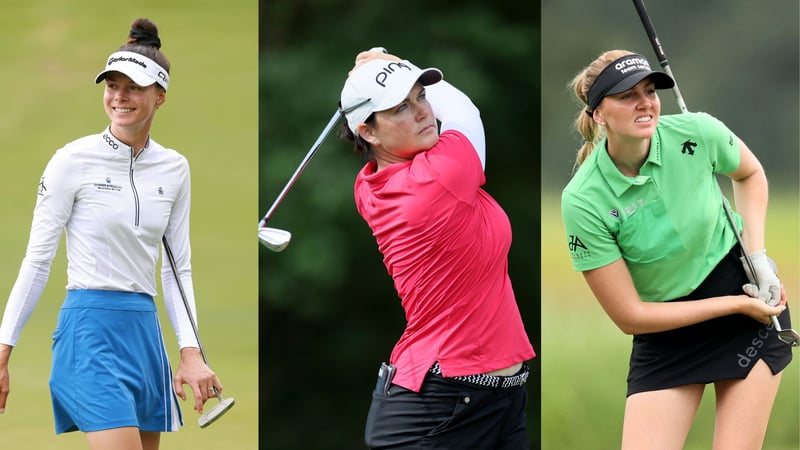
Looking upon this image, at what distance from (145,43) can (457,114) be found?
118 centimetres

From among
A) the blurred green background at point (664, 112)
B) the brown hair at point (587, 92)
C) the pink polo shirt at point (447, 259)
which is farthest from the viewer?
the blurred green background at point (664, 112)

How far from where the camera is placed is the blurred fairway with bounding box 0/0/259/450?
5746mm

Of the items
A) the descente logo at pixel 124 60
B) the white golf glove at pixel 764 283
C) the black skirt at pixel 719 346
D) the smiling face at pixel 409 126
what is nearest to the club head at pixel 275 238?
the smiling face at pixel 409 126

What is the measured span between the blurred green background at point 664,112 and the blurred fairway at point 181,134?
140 cm

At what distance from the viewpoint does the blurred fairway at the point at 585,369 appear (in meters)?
5.12

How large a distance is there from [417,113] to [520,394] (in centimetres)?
72

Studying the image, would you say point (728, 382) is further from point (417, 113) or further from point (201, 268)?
point (201, 268)

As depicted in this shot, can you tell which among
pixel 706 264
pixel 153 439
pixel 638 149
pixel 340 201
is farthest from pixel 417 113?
pixel 340 201

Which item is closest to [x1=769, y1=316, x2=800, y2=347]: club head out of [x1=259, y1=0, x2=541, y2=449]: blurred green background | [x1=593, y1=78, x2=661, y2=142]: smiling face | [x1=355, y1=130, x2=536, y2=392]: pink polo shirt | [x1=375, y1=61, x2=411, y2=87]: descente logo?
[x1=593, y1=78, x2=661, y2=142]: smiling face

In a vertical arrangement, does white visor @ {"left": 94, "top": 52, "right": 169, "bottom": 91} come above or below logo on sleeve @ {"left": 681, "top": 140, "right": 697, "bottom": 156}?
above

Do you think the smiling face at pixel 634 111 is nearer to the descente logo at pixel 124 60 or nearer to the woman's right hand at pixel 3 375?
the descente logo at pixel 124 60

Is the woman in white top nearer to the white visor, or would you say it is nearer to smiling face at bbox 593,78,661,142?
the white visor

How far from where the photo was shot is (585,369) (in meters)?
5.54

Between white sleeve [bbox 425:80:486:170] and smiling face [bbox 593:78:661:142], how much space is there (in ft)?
1.31
